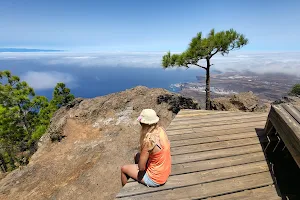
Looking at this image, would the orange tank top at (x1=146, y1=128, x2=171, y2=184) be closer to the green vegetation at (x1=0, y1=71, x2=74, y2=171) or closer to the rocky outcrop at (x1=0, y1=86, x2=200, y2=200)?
the rocky outcrop at (x1=0, y1=86, x2=200, y2=200)

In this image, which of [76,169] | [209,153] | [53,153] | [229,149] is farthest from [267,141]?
[53,153]

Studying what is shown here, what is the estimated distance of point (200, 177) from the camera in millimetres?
3805

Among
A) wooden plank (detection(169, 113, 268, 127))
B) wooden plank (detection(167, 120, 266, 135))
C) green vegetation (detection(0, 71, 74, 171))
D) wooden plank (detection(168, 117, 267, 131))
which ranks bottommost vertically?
green vegetation (detection(0, 71, 74, 171))

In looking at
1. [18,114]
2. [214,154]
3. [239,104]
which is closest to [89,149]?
[214,154]

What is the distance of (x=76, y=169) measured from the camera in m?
10.9

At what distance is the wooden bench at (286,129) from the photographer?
3.45 m

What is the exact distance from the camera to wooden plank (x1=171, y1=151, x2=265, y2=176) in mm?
4035

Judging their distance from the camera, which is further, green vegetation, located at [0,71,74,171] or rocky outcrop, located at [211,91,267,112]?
green vegetation, located at [0,71,74,171]

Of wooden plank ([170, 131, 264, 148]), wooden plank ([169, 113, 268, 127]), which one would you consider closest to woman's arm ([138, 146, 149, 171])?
→ wooden plank ([170, 131, 264, 148])

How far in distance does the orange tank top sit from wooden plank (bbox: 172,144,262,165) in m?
0.74

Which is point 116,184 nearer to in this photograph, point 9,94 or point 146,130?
point 146,130

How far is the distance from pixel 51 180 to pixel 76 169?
1267 mm

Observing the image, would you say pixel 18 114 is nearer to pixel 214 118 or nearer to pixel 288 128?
pixel 214 118

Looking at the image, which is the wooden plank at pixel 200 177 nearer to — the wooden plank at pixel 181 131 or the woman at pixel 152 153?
the woman at pixel 152 153
